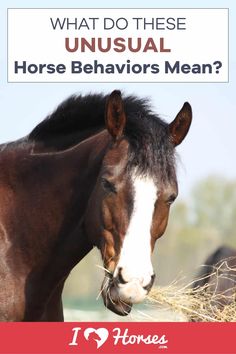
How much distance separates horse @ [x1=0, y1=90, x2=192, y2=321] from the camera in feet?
16.0

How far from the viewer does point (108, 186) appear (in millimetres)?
4957

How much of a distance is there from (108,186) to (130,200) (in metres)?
0.20

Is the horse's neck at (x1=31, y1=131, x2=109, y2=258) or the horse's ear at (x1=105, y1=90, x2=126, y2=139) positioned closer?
the horse's ear at (x1=105, y1=90, x2=126, y2=139)

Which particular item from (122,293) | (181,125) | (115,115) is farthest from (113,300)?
(181,125)

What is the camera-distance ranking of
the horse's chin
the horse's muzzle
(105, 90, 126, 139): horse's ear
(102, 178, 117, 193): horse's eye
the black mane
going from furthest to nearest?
(105, 90, 126, 139): horse's ear
the black mane
(102, 178, 117, 193): horse's eye
the horse's chin
the horse's muzzle

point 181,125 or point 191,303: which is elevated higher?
point 181,125

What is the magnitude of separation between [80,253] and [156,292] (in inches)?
25.6

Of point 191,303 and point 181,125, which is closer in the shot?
point 181,125

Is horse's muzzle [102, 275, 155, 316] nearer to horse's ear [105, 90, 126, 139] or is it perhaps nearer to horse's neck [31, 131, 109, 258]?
horse's neck [31, 131, 109, 258]

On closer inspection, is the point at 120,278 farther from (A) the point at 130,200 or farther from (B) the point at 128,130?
(B) the point at 128,130

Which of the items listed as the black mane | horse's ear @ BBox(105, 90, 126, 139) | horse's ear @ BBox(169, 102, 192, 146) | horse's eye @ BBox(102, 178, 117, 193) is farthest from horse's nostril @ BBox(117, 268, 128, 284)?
horse's ear @ BBox(169, 102, 192, 146)

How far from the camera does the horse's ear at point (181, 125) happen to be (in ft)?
17.7

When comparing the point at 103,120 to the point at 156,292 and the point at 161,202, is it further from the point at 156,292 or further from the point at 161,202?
the point at 156,292
